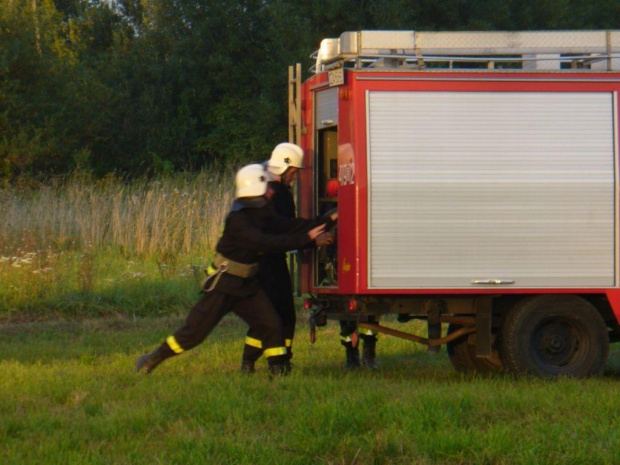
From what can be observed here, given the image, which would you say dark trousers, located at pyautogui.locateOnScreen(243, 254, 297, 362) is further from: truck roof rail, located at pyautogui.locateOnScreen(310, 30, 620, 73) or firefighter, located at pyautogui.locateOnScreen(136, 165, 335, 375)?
truck roof rail, located at pyautogui.locateOnScreen(310, 30, 620, 73)

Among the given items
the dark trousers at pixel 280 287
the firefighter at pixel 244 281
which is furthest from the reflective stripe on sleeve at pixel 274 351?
the dark trousers at pixel 280 287

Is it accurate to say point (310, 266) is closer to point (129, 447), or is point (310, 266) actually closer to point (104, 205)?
point (129, 447)

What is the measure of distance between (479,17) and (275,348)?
26.7m

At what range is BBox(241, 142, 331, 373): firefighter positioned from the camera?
396 inches

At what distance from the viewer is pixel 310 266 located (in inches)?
411

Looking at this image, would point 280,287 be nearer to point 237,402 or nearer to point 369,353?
point 369,353

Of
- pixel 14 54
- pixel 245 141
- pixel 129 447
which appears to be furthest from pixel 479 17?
pixel 129 447

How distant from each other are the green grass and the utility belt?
2.70 ft

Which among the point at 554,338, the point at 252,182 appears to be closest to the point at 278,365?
the point at 252,182

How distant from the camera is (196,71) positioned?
1318 inches

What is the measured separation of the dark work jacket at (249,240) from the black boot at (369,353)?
179 centimetres

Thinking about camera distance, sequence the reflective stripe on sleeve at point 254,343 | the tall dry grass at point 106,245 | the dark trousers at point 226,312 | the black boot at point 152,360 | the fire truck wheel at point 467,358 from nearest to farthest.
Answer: the dark trousers at point 226,312
the black boot at point 152,360
the reflective stripe on sleeve at point 254,343
the fire truck wheel at point 467,358
the tall dry grass at point 106,245

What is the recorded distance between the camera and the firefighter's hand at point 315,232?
375 inches

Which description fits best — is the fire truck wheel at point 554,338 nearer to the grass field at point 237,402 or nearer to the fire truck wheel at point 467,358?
the grass field at point 237,402
